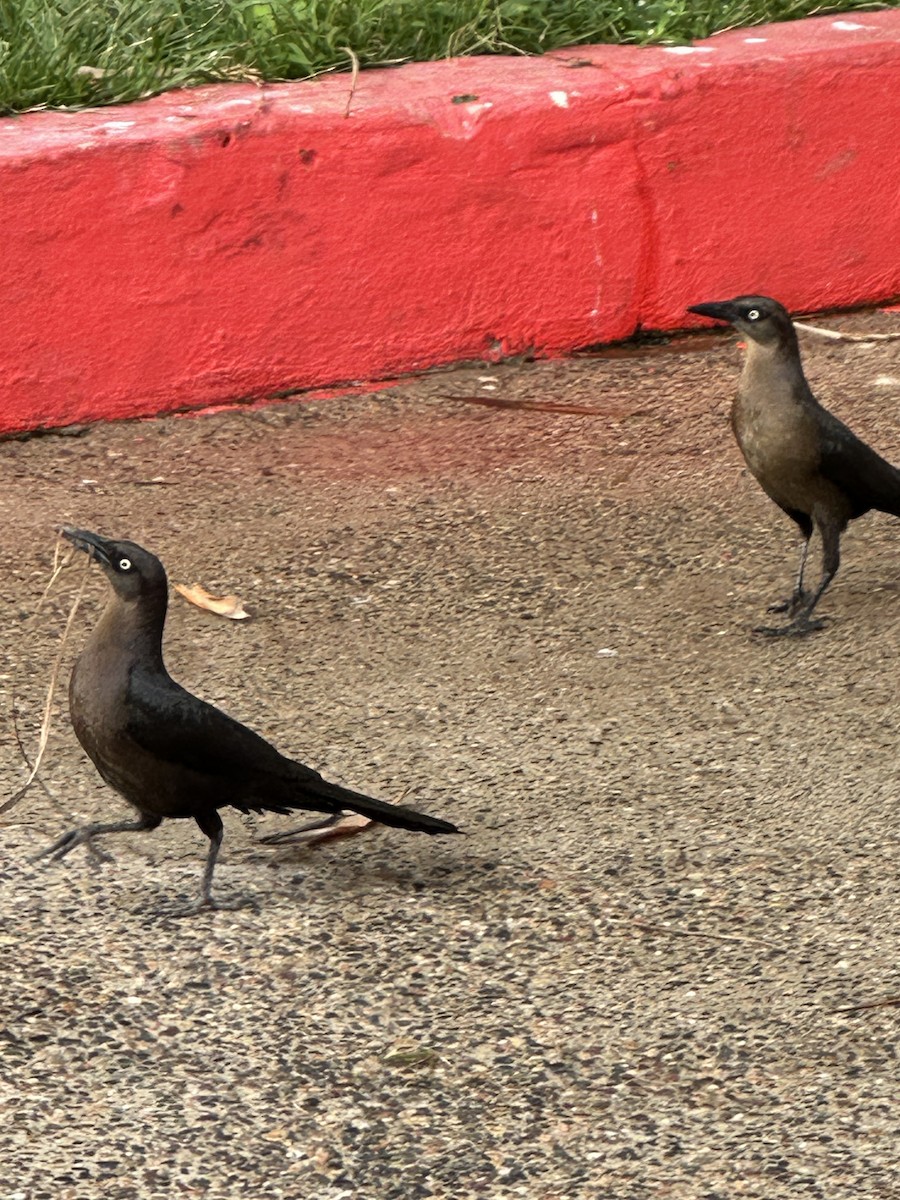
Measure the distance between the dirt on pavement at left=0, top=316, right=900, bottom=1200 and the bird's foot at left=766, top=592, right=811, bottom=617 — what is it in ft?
0.27

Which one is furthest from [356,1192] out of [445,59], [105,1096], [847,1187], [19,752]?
[445,59]

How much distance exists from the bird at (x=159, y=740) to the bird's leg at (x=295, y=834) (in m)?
0.23

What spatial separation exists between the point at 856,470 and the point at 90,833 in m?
2.04

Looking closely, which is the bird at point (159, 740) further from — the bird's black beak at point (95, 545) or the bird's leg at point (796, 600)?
the bird's leg at point (796, 600)

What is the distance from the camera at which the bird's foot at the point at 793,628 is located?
4758mm

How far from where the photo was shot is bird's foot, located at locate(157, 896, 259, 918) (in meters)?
3.58

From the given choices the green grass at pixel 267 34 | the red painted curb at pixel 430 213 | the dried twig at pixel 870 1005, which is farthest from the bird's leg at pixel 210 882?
the green grass at pixel 267 34

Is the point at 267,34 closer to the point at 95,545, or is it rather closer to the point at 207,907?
the point at 95,545

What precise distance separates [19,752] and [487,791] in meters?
0.93

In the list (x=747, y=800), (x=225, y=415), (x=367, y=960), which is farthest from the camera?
(x=225, y=415)

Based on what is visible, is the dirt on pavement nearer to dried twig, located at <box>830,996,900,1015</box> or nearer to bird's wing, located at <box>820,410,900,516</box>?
dried twig, located at <box>830,996,900,1015</box>

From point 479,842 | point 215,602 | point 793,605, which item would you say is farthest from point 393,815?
point 793,605

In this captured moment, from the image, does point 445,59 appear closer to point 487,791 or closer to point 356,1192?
point 487,791

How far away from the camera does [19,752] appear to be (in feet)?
13.9
